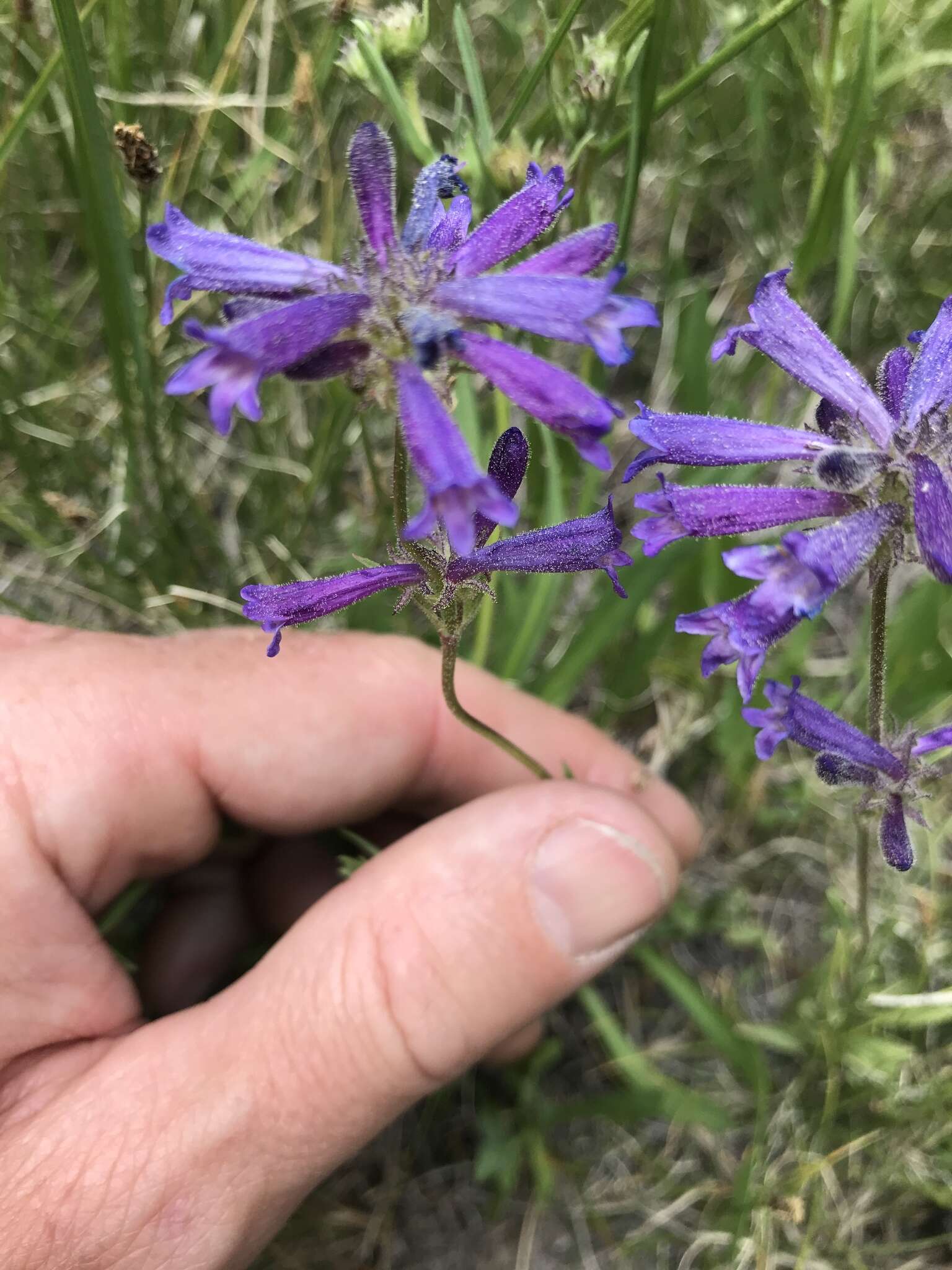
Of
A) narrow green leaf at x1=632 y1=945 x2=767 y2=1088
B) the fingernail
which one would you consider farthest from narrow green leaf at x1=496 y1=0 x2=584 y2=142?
narrow green leaf at x1=632 y1=945 x2=767 y2=1088

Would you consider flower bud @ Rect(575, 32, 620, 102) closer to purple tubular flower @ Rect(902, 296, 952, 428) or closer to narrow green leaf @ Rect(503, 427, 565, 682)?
narrow green leaf @ Rect(503, 427, 565, 682)

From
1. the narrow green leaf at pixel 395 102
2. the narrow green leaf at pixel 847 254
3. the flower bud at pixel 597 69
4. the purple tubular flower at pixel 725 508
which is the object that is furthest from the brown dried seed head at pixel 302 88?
the purple tubular flower at pixel 725 508

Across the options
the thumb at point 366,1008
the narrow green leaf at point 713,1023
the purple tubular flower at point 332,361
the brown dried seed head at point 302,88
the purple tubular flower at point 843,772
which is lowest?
the narrow green leaf at point 713,1023

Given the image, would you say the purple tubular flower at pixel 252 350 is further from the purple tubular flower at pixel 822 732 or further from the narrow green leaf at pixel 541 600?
the narrow green leaf at pixel 541 600

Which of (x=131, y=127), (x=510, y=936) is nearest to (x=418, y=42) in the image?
(x=131, y=127)

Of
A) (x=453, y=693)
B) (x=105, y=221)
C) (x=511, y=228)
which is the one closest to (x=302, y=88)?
(x=105, y=221)

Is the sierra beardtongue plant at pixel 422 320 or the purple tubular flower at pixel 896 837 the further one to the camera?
the purple tubular flower at pixel 896 837
